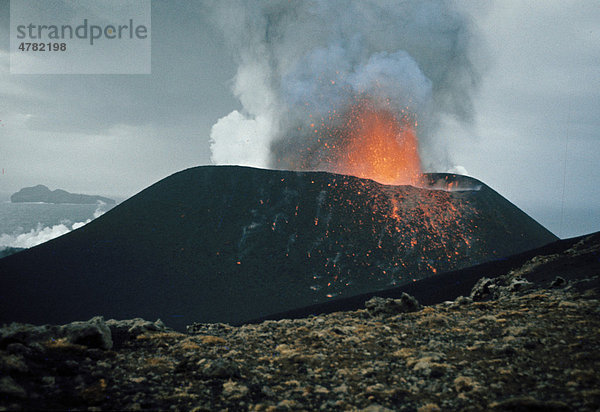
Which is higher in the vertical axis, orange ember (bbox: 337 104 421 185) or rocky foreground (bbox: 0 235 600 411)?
orange ember (bbox: 337 104 421 185)

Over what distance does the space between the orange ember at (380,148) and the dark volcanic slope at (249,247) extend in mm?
21518

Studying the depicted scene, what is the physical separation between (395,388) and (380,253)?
57.8 meters

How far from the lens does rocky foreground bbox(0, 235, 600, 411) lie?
22.9 feet

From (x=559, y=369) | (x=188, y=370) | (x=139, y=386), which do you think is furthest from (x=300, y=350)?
(x=559, y=369)

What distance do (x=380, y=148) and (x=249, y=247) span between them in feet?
206

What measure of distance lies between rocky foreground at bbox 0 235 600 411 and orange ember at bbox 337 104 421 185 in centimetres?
8954

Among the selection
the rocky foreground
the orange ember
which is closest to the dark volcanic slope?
the orange ember

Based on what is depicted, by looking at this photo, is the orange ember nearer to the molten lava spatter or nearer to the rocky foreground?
the molten lava spatter

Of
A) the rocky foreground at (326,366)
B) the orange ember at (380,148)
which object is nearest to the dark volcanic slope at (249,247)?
the orange ember at (380,148)

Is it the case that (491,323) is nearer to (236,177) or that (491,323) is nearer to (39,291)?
(39,291)

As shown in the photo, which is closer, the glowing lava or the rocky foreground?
the rocky foreground

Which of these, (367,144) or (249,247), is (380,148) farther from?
(249,247)

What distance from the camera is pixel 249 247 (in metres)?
66.1

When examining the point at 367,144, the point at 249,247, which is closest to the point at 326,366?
the point at 249,247
